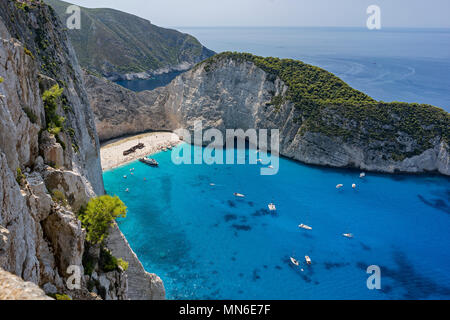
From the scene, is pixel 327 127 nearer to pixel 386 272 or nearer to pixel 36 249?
pixel 386 272

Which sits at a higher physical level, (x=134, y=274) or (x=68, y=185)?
(x=68, y=185)

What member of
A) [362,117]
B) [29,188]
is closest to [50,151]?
[29,188]

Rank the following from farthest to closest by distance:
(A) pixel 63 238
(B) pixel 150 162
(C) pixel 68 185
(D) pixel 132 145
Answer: (D) pixel 132 145 < (B) pixel 150 162 < (C) pixel 68 185 < (A) pixel 63 238

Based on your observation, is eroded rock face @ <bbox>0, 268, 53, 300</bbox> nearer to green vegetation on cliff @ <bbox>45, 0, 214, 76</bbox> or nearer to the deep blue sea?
the deep blue sea

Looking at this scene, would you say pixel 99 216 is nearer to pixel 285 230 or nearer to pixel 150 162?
pixel 285 230

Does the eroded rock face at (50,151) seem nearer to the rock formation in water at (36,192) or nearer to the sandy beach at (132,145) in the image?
the rock formation in water at (36,192)

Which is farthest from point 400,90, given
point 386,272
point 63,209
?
point 63,209

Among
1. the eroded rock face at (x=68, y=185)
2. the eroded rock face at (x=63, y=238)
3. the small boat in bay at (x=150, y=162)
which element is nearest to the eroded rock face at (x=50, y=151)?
the eroded rock face at (x=68, y=185)

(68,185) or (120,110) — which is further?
(120,110)
